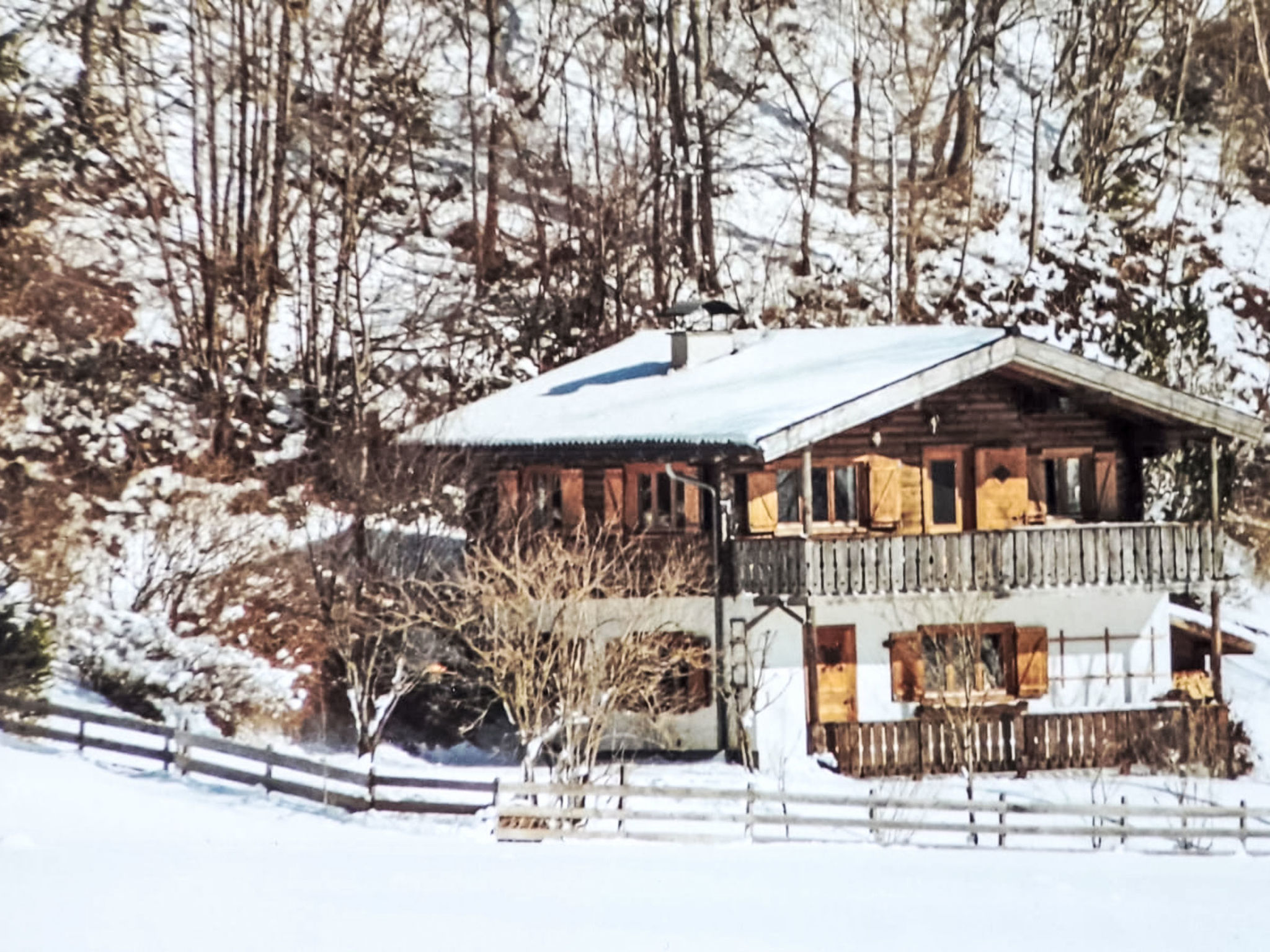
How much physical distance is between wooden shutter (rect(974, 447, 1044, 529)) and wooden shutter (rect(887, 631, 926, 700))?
7.26 feet

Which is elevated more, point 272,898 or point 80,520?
point 80,520

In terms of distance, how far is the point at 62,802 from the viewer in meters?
21.4

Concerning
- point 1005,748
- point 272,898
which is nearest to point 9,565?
point 272,898

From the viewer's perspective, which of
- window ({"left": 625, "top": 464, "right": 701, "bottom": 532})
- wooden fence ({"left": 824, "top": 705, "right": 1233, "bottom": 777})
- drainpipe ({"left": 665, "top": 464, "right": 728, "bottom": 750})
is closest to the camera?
wooden fence ({"left": 824, "top": 705, "right": 1233, "bottom": 777})

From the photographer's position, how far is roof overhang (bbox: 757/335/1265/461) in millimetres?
→ 24156

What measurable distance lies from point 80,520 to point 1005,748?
699 inches

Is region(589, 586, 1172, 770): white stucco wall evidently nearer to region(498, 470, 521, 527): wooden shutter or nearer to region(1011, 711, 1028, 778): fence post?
region(1011, 711, 1028, 778): fence post

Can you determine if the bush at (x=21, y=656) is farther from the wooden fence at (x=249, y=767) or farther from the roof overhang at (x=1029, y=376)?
the roof overhang at (x=1029, y=376)

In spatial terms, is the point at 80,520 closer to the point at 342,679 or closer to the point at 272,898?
the point at 342,679

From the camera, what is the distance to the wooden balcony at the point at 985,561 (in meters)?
A: 24.7

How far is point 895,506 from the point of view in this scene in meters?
26.8

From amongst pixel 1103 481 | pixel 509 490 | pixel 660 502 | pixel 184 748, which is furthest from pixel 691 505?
pixel 184 748

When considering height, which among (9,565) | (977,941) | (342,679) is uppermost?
(9,565)

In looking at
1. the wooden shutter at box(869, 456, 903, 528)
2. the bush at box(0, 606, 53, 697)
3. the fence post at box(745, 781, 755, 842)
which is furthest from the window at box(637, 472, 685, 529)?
the bush at box(0, 606, 53, 697)
